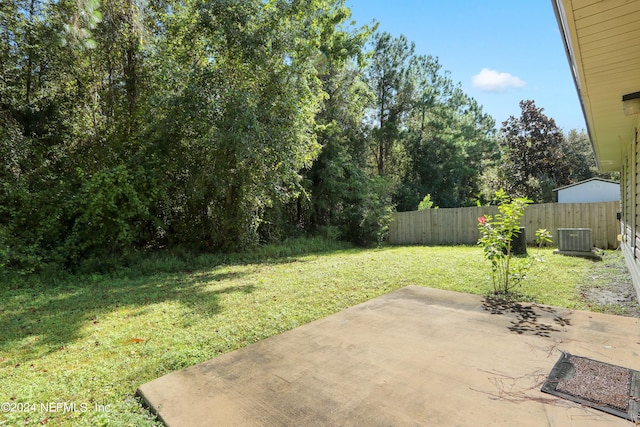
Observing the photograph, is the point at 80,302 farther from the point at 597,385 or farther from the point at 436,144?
the point at 436,144

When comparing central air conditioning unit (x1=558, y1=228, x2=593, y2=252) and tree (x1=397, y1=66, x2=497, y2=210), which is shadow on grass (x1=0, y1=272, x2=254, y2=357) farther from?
tree (x1=397, y1=66, x2=497, y2=210)

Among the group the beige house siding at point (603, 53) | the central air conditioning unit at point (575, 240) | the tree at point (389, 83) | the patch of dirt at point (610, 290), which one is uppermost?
the tree at point (389, 83)

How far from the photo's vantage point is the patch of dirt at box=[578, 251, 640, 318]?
11.6 feet

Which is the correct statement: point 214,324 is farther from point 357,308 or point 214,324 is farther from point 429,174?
point 429,174

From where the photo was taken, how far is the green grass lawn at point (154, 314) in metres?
2.08

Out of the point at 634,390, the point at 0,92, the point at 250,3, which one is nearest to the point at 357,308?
the point at 634,390

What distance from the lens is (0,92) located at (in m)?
6.23

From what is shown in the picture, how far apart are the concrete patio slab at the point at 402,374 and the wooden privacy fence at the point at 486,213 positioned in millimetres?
7103

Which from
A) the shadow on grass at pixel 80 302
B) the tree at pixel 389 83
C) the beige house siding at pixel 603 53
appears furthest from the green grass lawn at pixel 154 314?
the tree at pixel 389 83

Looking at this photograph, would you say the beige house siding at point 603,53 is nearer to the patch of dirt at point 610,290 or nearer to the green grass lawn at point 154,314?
the patch of dirt at point 610,290

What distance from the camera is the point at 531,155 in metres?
22.0

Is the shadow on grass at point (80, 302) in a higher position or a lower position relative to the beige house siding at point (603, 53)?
lower

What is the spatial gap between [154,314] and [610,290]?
587 centimetres

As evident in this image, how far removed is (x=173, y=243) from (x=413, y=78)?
1507 centimetres
